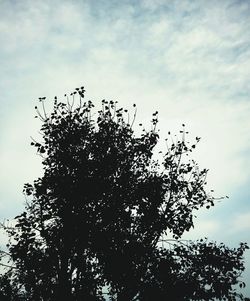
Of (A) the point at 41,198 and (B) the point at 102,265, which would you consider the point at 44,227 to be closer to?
(A) the point at 41,198

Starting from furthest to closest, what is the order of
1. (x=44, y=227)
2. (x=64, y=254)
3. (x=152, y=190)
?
(x=152, y=190)
(x=44, y=227)
(x=64, y=254)

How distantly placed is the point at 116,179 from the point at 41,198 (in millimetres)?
5176

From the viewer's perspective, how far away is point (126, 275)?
60.4 feet

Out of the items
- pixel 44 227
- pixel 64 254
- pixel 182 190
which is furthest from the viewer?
pixel 182 190

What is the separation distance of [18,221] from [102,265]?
5938 millimetres

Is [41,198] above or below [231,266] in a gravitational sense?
above

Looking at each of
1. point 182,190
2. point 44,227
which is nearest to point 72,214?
point 44,227

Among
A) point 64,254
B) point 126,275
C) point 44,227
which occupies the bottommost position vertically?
point 126,275

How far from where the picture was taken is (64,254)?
18.3 m

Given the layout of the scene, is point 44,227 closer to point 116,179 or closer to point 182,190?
point 116,179

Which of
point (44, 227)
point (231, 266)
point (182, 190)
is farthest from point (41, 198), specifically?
point (231, 266)

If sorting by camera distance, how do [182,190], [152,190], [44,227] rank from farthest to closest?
1. [182,190]
2. [152,190]
3. [44,227]

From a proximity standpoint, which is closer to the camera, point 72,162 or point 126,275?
point 126,275

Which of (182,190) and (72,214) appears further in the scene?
(182,190)
